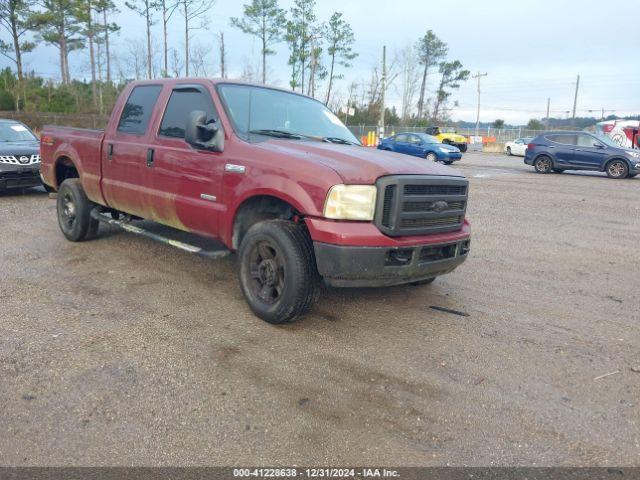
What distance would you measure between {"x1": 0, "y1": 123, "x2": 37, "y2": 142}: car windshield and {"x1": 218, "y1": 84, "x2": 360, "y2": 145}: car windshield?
8.13m

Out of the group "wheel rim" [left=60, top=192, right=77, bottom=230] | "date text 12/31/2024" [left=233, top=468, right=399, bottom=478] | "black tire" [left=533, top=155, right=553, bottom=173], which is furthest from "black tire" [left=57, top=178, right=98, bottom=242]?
"black tire" [left=533, top=155, right=553, bottom=173]

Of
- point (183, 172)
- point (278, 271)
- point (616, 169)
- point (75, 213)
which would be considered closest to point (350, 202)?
point (278, 271)

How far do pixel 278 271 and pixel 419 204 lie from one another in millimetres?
1188

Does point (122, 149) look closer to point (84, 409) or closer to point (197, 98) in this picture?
point (197, 98)

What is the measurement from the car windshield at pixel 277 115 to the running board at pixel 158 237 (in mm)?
1051

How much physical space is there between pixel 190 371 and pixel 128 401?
45cm

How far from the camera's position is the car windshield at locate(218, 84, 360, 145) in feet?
14.9

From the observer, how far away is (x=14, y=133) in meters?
10.9

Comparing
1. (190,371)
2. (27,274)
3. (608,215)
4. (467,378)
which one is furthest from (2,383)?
(608,215)

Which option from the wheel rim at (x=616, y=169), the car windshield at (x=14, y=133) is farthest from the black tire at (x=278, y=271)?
the wheel rim at (x=616, y=169)

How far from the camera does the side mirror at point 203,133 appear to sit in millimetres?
4195

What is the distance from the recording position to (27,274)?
5.10 metres

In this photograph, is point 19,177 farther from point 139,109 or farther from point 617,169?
point 617,169

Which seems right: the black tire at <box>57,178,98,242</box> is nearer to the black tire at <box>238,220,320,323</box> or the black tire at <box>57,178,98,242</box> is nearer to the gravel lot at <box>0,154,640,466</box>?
the gravel lot at <box>0,154,640,466</box>
